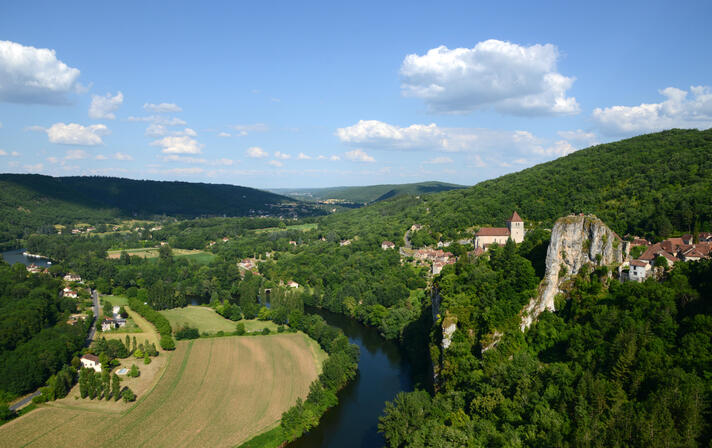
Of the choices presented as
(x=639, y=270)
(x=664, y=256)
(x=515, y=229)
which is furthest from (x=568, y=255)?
(x=515, y=229)

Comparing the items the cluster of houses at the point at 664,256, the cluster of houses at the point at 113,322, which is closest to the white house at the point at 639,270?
the cluster of houses at the point at 664,256

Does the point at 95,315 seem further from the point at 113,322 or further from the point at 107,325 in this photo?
the point at 107,325

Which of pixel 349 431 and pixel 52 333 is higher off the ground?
pixel 52 333

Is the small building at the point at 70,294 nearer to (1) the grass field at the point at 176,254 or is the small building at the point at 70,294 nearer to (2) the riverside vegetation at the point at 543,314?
(2) the riverside vegetation at the point at 543,314

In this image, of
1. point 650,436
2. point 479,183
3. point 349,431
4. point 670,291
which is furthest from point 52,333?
point 479,183

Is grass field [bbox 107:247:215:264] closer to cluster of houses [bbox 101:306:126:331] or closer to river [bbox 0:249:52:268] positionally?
river [bbox 0:249:52:268]

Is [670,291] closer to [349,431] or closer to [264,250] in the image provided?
[349,431]

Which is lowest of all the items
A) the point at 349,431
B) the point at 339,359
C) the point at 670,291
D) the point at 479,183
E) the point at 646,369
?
the point at 349,431
